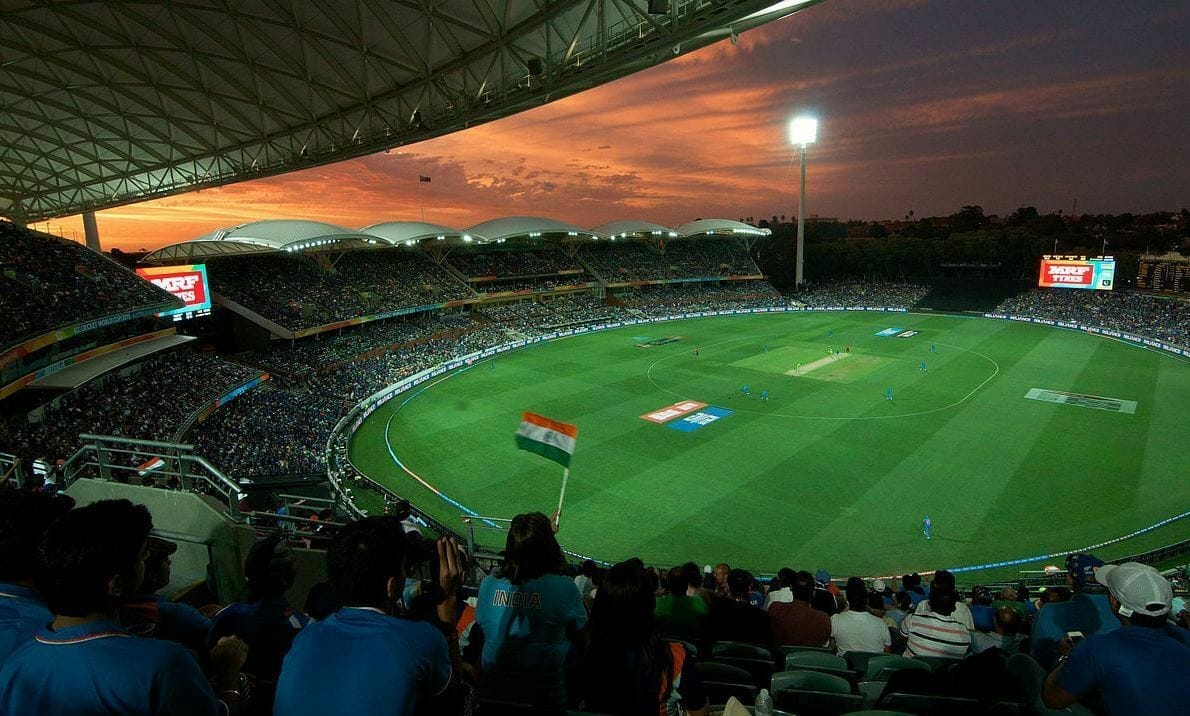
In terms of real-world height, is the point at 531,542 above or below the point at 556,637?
above

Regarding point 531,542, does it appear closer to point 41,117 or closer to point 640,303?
point 41,117

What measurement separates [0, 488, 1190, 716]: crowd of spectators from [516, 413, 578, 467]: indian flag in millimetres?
3949

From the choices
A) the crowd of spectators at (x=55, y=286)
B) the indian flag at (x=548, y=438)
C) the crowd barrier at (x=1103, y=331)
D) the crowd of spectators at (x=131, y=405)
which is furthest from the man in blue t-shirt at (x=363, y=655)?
the crowd barrier at (x=1103, y=331)

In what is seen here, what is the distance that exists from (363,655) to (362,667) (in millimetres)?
43

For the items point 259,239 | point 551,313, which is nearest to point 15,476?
point 259,239

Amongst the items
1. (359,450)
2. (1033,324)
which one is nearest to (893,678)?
(359,450)

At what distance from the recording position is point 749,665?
17.4 ft

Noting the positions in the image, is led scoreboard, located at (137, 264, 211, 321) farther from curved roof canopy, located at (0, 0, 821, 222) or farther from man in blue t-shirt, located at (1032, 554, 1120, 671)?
man in blue t-shirt, located at (1032, 554, 1120, 671)

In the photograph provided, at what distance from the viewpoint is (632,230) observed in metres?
77.7

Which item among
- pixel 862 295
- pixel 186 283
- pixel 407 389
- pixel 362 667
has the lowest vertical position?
pixel 407 389

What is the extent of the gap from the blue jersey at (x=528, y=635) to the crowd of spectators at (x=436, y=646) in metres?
0.01

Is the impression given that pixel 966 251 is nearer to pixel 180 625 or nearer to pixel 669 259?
pixel 669 259

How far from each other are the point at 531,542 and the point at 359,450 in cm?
2847

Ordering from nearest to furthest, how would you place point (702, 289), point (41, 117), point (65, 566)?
point (65, 566), point (41, 117), point (702, 289)
